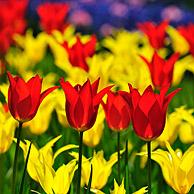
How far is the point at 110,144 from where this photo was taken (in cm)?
346

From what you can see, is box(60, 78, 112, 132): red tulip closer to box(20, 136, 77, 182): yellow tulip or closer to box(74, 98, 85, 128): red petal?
box(74, 98, 85, 128): red petal

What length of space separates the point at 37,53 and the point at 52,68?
23.3 inches

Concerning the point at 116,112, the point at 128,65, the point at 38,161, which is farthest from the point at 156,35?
the point at 38,161

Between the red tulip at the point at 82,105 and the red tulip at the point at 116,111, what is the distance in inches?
10.0

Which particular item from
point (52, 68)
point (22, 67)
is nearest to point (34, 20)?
point (52, 68)

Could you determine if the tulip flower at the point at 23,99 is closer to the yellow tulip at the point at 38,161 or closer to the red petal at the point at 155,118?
the yellow tulip at the point at 38,161

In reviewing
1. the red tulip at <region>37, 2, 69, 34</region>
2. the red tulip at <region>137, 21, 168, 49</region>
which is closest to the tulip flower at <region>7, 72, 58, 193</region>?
the red tulip at <region>137, 21, 168, 49</region>

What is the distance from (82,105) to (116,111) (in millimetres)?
321

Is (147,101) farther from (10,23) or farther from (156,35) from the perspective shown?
(10,23)

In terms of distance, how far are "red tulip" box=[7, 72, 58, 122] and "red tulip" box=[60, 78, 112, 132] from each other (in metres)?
0.10

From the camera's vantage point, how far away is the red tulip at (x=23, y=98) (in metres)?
2.36

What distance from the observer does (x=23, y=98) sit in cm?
236

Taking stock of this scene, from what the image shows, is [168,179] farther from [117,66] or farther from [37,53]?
[37,53]

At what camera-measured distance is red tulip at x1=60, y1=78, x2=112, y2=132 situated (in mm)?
2330
